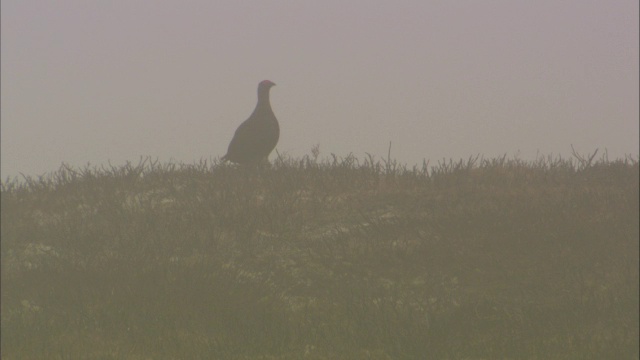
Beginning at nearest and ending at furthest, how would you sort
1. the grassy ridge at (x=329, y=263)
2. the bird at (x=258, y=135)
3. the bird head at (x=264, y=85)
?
the grassy ridge at (x=329, y=263) → the bird at (x=258, y=135) → the bird head at (x=264, y=85)

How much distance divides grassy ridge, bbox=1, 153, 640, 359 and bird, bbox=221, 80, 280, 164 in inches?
38.1

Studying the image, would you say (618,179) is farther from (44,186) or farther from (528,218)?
(44,186)

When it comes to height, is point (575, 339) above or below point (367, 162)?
below

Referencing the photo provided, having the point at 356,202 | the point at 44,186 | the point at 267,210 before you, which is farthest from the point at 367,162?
the point at 44,186

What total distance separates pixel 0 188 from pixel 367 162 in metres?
5.19

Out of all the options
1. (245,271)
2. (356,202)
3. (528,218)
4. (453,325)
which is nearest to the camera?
(453,325)

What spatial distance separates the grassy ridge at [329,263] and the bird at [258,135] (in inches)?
38.1

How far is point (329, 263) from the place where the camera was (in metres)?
8.82

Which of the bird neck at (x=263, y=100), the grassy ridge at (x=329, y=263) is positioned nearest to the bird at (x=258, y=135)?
the bird neck at (x=263, y=100)

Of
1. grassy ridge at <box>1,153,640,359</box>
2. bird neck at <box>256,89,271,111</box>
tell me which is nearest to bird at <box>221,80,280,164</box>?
bird neck at <box>256,89,271,111</box>

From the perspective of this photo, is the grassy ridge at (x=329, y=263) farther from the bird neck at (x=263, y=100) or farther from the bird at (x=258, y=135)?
the bird neck at (x=263, y=100)

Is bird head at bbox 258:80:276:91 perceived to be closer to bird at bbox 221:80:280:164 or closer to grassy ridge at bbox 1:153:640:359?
bird at bbox 221:80:280:164

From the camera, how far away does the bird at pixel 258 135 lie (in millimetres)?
12891

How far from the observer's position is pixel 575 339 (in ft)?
22.6
